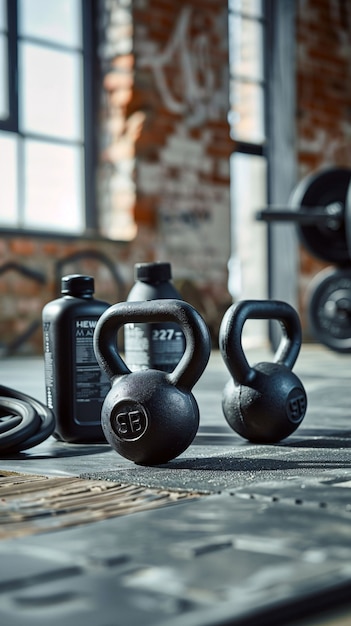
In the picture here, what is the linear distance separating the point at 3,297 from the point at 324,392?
3217 millimetres

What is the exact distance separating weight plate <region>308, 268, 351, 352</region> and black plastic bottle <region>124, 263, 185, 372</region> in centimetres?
323

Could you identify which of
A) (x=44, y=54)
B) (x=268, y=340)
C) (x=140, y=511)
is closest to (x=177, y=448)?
(x=140, y=511)

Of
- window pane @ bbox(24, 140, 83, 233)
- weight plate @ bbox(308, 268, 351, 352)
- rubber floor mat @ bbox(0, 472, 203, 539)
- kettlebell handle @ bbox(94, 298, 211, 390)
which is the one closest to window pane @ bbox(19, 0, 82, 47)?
window pane @ bbox(24, 140, 83, 233)

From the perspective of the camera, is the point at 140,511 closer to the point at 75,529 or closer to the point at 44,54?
the point at 75,529

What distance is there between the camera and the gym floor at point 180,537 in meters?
0.79

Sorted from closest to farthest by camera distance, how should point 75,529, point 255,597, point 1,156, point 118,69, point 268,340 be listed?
point 255,597 → point 75,529 → point 1,156 → point 118,69 → point 268,340

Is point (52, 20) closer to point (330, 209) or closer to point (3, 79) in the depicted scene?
point (3, 79)

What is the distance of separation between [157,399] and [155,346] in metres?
0.44

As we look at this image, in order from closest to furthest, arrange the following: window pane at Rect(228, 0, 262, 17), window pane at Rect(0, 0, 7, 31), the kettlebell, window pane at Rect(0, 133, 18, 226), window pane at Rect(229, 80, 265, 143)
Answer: the kettlebell → window pane at Rect(0, 133, 18, 226) → window pane at Rect(0, 0, 7, 31) → window pane at Rect(228, 0, 262, 17) → window pane at Rect(229, 80, 265, 143)

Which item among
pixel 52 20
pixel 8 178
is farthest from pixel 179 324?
pixel 52 20

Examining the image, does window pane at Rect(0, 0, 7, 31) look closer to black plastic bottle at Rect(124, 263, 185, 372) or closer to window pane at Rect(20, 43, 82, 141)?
window pane at Rect(20, 43, 82, 141)

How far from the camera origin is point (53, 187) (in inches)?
242

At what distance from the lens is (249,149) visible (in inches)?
296

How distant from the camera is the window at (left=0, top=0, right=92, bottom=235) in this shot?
5.91 meters
